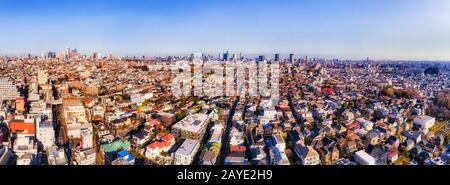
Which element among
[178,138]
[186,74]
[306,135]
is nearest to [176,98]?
[186,74]

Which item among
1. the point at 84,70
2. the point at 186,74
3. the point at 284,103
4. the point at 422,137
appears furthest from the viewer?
the point at 84,70

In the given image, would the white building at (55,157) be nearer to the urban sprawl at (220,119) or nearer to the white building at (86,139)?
the urban sprawl at (220,119)

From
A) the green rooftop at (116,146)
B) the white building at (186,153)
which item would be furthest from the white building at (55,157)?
the white building at (186,153)

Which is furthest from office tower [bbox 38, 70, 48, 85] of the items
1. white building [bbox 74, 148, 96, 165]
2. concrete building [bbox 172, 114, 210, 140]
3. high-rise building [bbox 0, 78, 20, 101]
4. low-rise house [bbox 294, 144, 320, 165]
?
low-rise house [bbox 294, 144, 320, 165]

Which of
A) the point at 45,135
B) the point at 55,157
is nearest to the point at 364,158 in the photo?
the point at 55,157

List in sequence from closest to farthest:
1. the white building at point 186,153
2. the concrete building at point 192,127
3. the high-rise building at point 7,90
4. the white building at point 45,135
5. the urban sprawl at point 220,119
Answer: the white building at point 186,153 < the urban sprawl at point 220,119 < the white building at point 45,135 < the concrete building at point 192,127 < the high-rise building at point 7,90

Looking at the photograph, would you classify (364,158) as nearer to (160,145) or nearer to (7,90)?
(160,145)
